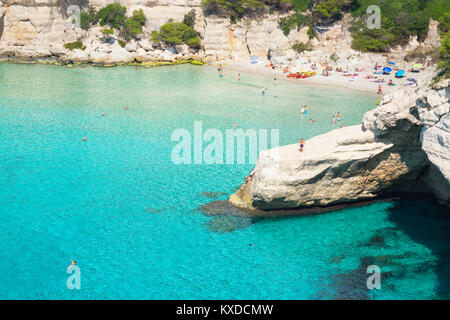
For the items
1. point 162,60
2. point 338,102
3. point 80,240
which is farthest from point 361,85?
point 80,240

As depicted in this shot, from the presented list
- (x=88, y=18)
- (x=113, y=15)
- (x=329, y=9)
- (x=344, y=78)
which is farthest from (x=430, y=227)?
(x=88, y=18)

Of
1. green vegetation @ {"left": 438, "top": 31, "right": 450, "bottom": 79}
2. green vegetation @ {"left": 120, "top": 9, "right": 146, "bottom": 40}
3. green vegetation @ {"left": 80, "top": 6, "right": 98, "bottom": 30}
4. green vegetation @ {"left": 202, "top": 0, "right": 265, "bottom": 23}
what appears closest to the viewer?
green vegetation @ {"left": 438, "top": 31, "right": 450, "bottom": 79}

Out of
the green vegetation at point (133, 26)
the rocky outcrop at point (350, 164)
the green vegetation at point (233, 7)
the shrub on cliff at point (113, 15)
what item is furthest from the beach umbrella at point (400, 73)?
the shrub on cliff at point (113, 15)

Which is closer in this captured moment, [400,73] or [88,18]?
[400,73]

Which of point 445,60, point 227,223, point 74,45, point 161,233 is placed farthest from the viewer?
point 74,45

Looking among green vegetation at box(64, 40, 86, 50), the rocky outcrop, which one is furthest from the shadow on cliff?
green vegetation at box(64, 40, 86, 50)

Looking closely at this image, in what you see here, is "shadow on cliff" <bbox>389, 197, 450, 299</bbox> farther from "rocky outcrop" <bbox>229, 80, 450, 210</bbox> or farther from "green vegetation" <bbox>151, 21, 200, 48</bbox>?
"green vegetation" <bbox>151, 21, 200, 48</bbox>

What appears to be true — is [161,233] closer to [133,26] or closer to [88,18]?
[133,26]
